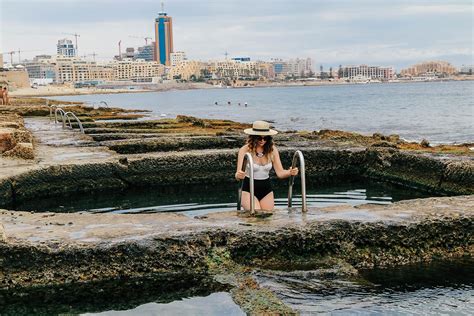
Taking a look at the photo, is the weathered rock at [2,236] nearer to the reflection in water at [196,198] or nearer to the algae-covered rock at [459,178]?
the reflection in water at [196,198]

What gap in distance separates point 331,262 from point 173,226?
5.34ft

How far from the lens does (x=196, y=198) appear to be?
1178 cm

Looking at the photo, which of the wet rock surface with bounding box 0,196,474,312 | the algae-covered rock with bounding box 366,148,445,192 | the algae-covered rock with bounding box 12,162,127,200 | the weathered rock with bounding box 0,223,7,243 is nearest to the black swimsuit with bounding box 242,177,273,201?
the wet rock surface with bounding box 0,196,474,312

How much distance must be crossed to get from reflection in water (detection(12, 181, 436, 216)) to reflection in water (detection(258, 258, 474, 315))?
14.3 ft

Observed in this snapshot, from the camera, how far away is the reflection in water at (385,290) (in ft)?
17.8

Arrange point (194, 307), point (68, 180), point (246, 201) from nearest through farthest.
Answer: point (194, 307) < point (246, 201) < point (68, 180)

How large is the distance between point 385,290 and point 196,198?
20.5 ft

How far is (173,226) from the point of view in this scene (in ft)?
21.6

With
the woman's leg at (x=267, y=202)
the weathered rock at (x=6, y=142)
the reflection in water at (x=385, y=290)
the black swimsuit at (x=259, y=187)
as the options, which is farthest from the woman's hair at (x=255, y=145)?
the weathered rock at (x=6, y=142)

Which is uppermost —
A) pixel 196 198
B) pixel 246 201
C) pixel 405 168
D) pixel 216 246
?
pixel 246 201

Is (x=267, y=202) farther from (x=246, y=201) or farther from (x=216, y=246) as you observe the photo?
(x=216, y=246)

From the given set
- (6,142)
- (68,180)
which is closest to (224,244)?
(68,180)

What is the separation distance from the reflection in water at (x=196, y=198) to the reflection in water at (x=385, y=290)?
4360 mm

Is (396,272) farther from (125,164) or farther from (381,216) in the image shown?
(125,164)
